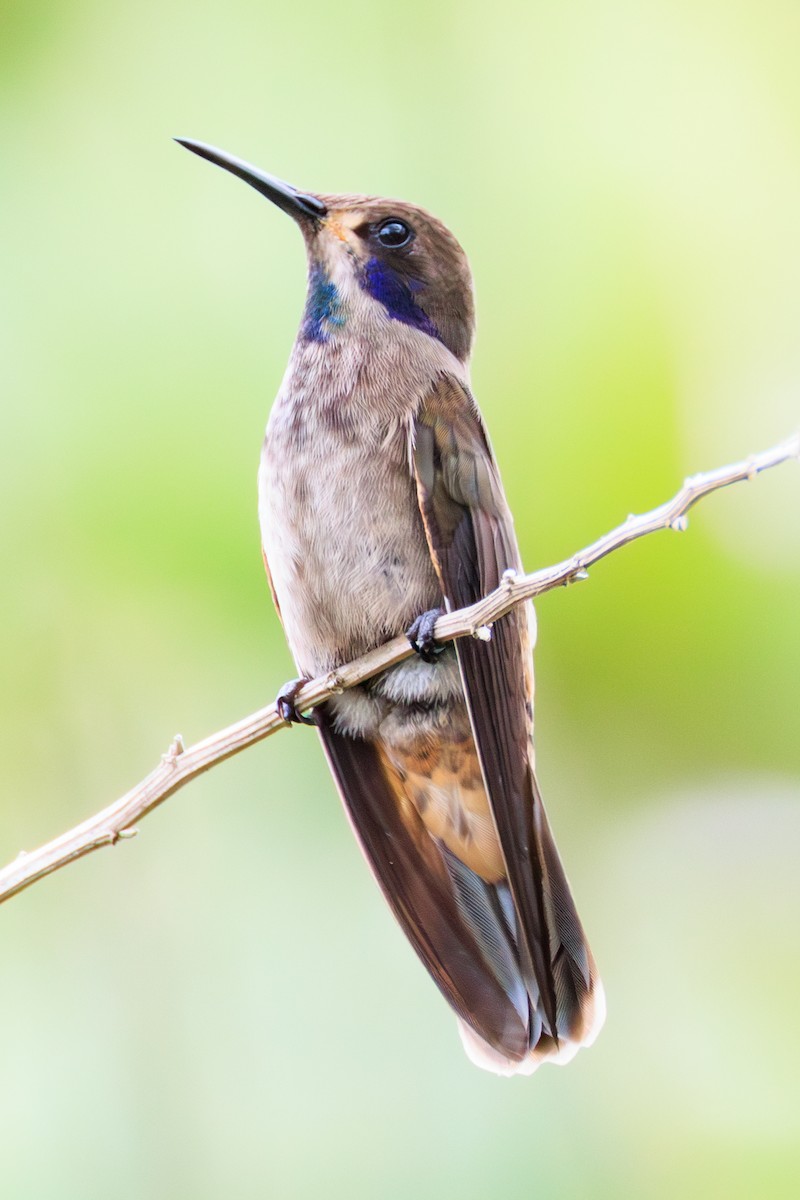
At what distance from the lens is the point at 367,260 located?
1346 millimetres

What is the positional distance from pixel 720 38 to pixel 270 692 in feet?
3.79

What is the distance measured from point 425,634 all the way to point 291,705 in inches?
7.8

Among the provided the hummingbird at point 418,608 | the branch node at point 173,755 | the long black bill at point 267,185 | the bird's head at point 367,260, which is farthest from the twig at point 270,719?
the long black bill at point 267,185

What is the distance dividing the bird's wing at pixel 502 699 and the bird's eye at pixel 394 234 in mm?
235

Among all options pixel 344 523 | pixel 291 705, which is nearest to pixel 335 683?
pixel 291 705

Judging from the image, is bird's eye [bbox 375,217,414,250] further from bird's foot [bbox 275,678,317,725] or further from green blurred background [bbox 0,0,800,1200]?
bird's foot [bbox 275,678,317,725]

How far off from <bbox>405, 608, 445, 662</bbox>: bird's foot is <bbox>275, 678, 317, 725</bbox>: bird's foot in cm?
17

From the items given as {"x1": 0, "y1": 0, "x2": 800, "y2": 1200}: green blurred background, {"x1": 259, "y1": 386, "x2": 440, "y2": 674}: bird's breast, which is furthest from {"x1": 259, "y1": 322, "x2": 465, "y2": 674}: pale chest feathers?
{"x1": 0, "y1": 0, "x2": 800, "y2": 1200}: green blurred background

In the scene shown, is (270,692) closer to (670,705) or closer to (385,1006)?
(385,1006)

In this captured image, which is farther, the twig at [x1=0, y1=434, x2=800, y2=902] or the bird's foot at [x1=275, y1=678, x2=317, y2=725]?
the bird's foot at [x1=275, y1=678, x2=317, y2=725]

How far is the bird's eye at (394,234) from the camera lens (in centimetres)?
134

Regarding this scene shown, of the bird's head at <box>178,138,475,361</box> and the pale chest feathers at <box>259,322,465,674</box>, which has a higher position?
the bird's head at <box>178,138,475,361</box>

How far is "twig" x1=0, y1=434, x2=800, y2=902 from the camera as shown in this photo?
33.9 inches

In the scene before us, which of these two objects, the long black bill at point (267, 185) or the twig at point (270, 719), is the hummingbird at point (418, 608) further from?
the twig at point (270, 719)
